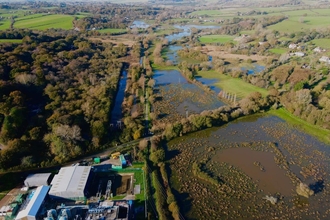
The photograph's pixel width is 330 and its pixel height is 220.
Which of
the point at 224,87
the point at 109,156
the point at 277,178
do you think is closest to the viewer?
the point at 277,178

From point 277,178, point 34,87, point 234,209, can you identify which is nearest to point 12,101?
point 34,87

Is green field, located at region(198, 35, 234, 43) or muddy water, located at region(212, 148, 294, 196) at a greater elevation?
green field, located at region(198, 35, 234, 43)

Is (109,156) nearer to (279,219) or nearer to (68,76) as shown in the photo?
(279,219)

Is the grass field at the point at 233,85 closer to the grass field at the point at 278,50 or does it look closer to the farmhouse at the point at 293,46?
the grass field at the point at 278,50

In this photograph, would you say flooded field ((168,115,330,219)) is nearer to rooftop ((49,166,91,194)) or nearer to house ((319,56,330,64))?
rooftop ((49,166,91,194))

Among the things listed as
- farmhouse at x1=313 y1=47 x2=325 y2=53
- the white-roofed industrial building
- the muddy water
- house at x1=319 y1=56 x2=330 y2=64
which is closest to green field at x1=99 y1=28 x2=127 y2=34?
farmhouse at x1=313 y1=47 x2=325 y2=53

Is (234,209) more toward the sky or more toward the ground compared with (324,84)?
more toward the ground
